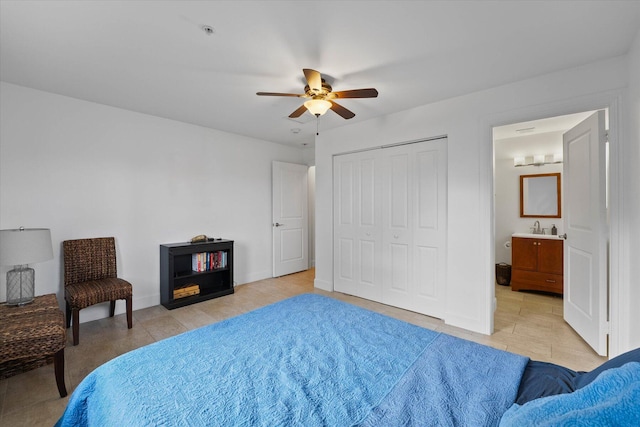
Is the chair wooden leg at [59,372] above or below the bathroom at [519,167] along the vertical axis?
below

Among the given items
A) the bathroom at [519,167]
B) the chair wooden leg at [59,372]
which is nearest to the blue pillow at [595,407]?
the chair wooden leg at [59,372]

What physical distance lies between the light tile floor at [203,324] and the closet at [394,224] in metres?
0.24

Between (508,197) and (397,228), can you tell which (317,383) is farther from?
(508,197)

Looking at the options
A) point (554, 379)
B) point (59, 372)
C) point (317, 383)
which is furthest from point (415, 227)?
point (59, 372)

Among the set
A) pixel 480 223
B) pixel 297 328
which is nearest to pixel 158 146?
pixel 297 328

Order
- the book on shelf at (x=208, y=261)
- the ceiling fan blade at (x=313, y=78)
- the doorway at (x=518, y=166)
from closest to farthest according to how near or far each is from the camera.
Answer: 1. the ceiling fan blade at (x=313, y=78)
2. the book on shelf at (x=208, y=261)
3. the doorway at (x=518, y=166)

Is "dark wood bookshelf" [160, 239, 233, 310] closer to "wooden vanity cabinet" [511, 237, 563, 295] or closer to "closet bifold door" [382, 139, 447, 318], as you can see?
"closet bifold door" [382, 139, 447, 318]

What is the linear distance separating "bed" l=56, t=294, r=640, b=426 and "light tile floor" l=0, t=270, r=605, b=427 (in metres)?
1.19

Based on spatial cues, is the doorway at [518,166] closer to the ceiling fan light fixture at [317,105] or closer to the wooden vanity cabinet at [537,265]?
the wooden vanity cabinet at [537,265]

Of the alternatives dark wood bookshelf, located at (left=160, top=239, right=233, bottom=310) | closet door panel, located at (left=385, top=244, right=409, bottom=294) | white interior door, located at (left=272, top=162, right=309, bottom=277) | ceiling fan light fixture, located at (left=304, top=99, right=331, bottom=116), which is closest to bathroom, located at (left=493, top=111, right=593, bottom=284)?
closet door panel, located at (left=385, top=244, right=409, bottom=294)

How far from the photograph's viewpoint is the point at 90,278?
3.09 m

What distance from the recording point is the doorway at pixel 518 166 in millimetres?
4309

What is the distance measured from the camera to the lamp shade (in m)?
2.18

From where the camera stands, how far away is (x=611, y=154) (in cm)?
227
